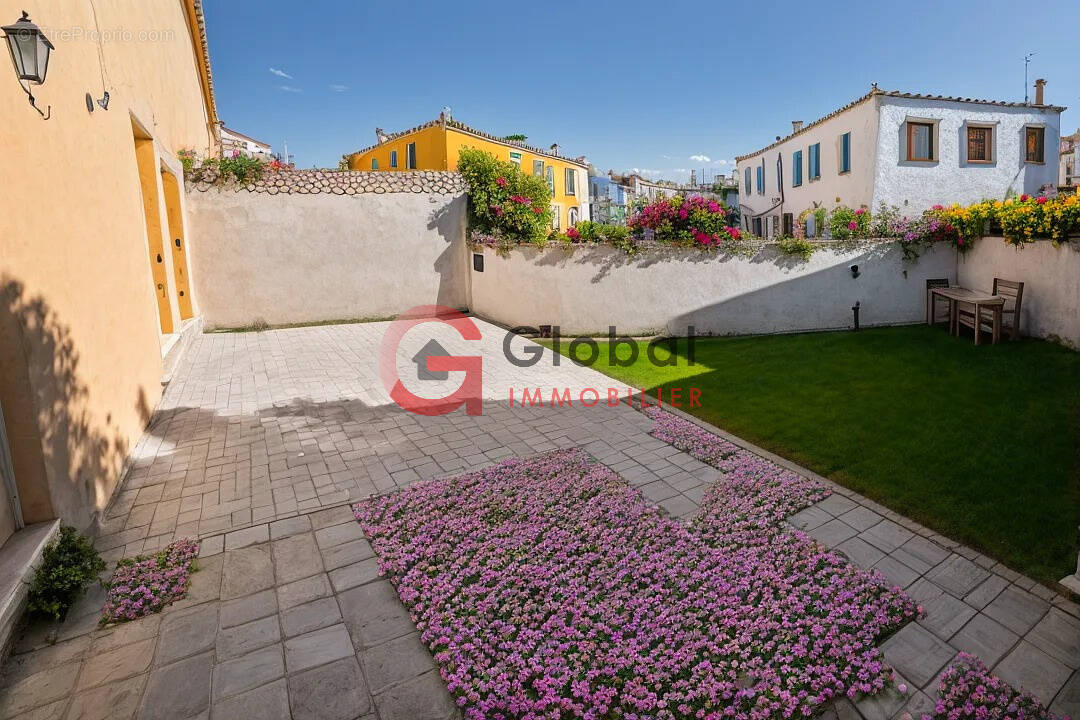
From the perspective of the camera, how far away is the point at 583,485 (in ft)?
15.3

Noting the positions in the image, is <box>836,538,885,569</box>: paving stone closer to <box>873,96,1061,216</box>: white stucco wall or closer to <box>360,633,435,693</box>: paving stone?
<box>360,633,435,693</box>: paving stone

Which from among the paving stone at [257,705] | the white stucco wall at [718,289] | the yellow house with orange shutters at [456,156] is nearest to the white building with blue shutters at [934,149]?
the white stucco wall at [718,289]

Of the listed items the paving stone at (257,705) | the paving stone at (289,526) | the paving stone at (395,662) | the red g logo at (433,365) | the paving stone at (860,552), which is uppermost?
the red g logo at (433,365)

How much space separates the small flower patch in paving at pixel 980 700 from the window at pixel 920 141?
19650 millimetres

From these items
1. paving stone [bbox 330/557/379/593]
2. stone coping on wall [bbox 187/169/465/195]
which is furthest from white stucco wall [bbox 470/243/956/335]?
paving stone [bbox 330/557/379/593]

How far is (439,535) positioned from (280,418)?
3.54 meters

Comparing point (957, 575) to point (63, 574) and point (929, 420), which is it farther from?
point (63, 574)

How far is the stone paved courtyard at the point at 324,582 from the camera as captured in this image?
2.58 m

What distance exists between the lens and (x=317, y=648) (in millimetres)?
2861

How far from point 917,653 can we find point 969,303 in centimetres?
963

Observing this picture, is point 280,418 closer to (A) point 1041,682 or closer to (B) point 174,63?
(A) point 1041,682

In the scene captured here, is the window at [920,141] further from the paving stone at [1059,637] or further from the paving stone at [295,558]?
the paving stone at [295,558]

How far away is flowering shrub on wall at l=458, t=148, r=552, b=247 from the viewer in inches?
491

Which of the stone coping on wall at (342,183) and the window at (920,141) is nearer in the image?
the stone coping on wall at (342,183)
